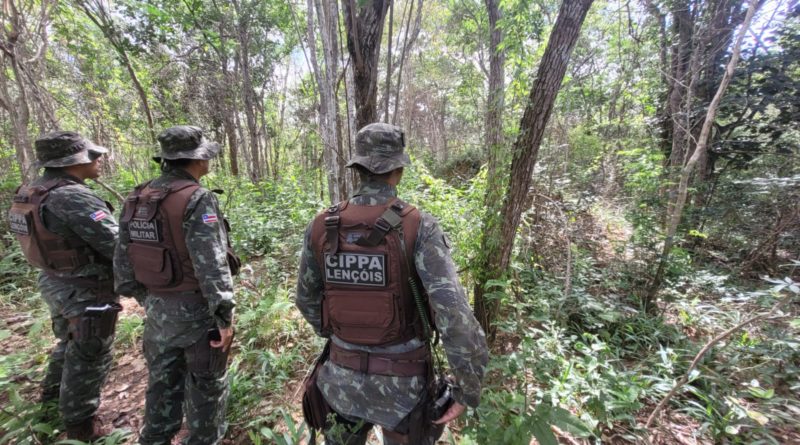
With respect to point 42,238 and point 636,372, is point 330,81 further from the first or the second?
point 636,372

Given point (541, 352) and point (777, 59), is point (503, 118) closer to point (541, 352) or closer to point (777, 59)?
point (541, 352)

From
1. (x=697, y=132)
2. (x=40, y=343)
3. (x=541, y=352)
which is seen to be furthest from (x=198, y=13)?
(x=697, y=132)

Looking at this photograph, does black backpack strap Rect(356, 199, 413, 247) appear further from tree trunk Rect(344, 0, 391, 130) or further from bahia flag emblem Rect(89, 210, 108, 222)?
bahia flag emblem Rect(89, 210, 108, 222)

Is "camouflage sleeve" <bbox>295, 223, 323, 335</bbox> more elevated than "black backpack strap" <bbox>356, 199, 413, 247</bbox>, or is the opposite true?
"black backpack strap" <bbox>356, 199, 413, 247</bbox>

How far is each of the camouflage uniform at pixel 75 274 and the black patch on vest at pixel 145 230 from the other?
50cm

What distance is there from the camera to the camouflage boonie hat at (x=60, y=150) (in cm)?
217

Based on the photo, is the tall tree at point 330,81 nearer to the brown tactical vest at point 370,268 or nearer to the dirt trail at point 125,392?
the brown tactical vest at point 370,268

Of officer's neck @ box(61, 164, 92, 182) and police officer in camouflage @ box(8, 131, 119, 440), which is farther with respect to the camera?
officer's neck @ box(61, 164, 92, 182)

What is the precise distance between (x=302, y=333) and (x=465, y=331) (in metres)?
2.42

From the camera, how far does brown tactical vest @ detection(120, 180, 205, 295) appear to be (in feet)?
5.98

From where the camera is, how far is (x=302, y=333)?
3.26 metres

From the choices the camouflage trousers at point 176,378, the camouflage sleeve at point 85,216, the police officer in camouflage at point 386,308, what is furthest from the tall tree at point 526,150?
the camouflage sleeve at point 85,216

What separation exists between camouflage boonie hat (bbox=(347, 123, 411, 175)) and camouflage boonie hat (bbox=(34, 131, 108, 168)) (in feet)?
6.48

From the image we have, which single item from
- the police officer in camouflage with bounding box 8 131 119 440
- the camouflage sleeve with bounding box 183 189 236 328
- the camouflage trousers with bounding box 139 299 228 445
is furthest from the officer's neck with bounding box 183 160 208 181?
the camouflage trousers with bounding box 139 299 228 445
